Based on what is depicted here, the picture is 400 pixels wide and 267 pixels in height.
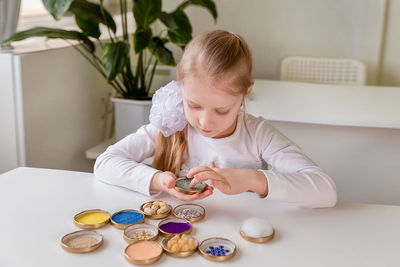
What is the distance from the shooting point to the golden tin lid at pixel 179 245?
2.97ft

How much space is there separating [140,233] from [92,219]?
0.43ft

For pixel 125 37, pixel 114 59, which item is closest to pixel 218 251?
pixel 114 59

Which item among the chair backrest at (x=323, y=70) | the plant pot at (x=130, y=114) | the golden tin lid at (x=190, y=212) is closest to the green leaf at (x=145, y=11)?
the plant pot at (x=130, y=114)

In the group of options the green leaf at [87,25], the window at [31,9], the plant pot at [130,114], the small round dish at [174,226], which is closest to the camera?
the small round dish at [174,226]

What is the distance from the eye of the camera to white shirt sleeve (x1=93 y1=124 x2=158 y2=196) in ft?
3.98

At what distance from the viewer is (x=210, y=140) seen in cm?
142

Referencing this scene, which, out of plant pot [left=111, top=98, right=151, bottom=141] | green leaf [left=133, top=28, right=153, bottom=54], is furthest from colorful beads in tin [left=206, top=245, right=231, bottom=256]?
plant pot [left=111, top=98, right=151, bottom=141]

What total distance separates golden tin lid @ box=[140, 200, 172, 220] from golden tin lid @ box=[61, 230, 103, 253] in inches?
5.6

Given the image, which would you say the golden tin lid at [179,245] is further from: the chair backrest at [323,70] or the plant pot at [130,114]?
the chair backrest at [323,70]

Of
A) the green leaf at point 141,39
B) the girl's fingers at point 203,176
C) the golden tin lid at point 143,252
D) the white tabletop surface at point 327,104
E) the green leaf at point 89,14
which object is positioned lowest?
the white tabletop surface at point 327,104

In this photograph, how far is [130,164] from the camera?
1288 millimetres

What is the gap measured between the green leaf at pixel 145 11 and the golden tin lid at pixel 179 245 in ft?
5.40

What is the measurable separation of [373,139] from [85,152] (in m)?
1.52

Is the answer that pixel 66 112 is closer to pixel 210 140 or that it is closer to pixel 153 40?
pixel 153 40
